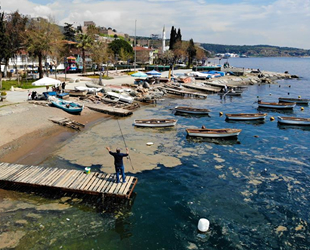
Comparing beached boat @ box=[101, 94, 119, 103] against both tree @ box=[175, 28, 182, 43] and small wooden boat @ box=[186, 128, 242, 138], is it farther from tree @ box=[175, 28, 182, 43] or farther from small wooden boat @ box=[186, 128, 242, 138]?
tree @ box=[175, 28, 182, 43]

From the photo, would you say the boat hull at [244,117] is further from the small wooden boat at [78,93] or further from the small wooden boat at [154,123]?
the small wooden boat at [78,93]

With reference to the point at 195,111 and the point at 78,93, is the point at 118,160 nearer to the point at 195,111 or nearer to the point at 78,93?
the point at 195,111

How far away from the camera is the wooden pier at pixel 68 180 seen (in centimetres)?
1677

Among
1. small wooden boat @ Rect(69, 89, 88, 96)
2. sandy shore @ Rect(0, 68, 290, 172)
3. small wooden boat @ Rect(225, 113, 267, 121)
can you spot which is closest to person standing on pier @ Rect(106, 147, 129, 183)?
sandy shore @ Rect(0, 68, 290, 172)

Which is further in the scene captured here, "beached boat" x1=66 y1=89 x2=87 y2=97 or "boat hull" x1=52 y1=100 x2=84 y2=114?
"beached boat" x1=66 y1=89 x2=87 y2=97

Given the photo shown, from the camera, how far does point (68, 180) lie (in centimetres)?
1789

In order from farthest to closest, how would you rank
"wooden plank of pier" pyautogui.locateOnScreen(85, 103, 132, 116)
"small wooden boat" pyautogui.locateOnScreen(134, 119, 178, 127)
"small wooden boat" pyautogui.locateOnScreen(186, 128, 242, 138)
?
1. "wooden plank of pier" pyautogui.locateOnScreen(85, 103, 132, 116)
2. "small wooden boat" pyautogui.locateOnScreen(134, 119, 178, 127)
3. "small wooden boat" pyautogui.locateOnScreen(186, 128, 242, 138)

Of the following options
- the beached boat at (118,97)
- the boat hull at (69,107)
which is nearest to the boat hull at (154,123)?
the boat hull at (69,107)

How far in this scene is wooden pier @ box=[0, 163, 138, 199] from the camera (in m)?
16.8

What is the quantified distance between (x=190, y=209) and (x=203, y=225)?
227 centimetres

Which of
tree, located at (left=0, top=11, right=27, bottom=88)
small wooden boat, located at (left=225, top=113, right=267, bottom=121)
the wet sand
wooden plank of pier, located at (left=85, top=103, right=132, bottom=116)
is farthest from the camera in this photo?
tree, located at (left=0, top=11, right=27, bottom=88)

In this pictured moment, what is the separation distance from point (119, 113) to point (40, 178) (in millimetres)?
21907

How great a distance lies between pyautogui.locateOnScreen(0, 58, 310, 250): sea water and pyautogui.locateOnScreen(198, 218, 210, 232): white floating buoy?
269mm

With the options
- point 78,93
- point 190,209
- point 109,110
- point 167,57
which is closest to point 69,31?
point 167,57
